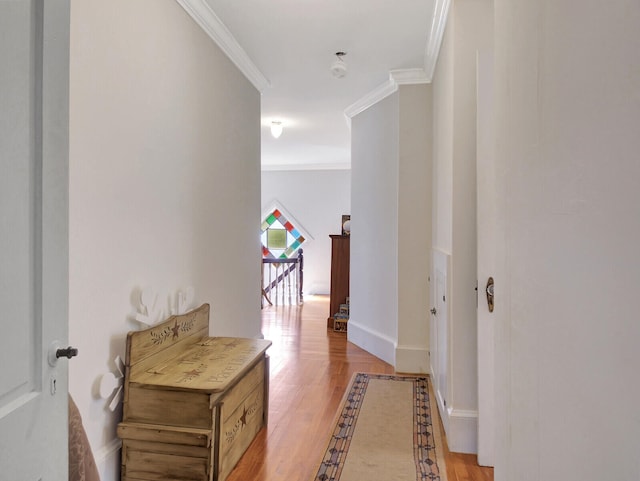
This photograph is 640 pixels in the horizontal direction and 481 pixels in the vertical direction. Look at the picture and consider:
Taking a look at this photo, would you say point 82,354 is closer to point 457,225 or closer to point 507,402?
point 507,402

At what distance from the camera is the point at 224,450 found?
1.85 meters

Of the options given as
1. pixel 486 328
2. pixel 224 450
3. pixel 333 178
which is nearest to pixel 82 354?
pixel 224 450

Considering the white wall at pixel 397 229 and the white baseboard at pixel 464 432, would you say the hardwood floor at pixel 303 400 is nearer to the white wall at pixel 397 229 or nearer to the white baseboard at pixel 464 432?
the white baseboard at pixel 464 432

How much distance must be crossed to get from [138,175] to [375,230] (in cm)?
251

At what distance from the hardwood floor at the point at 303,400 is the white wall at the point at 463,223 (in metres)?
0.24

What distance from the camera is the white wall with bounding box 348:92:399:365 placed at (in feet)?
12.0

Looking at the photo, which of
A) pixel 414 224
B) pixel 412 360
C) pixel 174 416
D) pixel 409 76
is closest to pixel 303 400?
pixel 412 360

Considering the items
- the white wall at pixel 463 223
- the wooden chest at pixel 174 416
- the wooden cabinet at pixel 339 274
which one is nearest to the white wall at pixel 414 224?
the white wall at pixel 463 223

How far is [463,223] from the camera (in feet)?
7.26

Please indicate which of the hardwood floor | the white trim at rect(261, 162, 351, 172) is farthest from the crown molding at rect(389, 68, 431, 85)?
the white trim at rect(261, 162, 351, 172)

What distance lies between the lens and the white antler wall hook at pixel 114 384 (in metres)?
1.64

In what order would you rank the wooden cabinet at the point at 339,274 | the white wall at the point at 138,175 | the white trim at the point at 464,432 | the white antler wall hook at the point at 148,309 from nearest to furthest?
the white wall at the point at 138,175 < the white antler wall hook at the point at 148,309 < the white trim at the point at 464,432 < the wooden cabinet at the point at 339,274

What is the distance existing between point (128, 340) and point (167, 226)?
609 mm

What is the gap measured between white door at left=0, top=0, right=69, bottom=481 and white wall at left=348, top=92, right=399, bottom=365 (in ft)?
9.64
